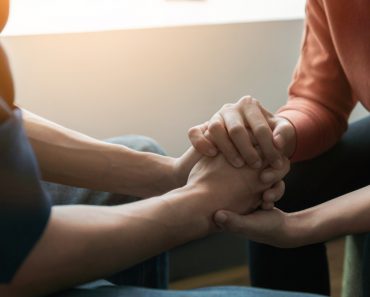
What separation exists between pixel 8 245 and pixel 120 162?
0.44m

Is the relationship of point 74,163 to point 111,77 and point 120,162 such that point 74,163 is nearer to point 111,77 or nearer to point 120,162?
point 120,162

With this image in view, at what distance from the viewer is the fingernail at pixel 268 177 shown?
994mm

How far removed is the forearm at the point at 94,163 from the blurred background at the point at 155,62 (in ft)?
1.29

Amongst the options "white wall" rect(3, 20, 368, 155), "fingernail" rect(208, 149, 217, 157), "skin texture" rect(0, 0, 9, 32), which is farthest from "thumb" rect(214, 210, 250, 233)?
"white wall" rect(3, 20, 368, 155)

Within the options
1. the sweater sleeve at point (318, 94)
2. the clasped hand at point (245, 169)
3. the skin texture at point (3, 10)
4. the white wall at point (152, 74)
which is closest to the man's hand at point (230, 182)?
the clasped hand at point (245, 169)

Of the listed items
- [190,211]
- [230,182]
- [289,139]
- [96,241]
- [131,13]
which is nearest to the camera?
[96,241]

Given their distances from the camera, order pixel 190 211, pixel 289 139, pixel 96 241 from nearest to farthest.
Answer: pixel 96 241 < pixel 190 211 < pixel 289 139

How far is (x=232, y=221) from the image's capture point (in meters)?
0.94

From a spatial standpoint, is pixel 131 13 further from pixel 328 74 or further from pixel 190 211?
pixel 190 211

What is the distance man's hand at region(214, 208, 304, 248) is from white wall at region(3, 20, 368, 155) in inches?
25.8

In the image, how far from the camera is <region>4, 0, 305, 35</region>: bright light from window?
53.4 inches

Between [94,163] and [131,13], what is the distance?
553 millimetres

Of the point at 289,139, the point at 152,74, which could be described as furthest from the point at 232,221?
the point at 152,74

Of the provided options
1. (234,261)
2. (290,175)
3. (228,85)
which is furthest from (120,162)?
(234,261)
